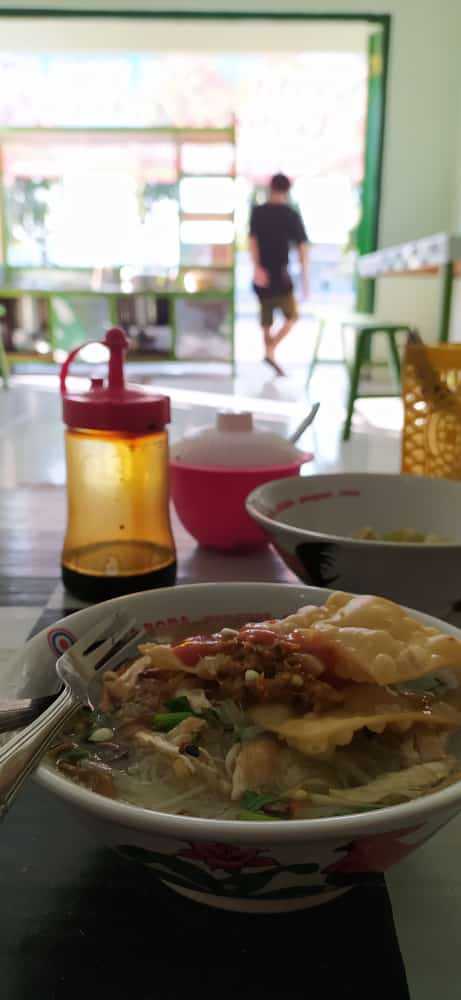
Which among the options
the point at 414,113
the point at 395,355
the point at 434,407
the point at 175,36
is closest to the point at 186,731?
the point at 434,407

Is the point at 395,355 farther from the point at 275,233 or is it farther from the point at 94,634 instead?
the point at 94,634

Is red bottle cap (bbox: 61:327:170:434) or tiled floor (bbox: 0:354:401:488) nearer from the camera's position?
red bottle cap (bbox: 61:327:170:434)

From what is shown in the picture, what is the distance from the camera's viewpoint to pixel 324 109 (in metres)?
6.17

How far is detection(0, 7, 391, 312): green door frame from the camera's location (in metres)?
4.43

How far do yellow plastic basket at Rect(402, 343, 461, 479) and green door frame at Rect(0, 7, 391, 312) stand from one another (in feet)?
13.9

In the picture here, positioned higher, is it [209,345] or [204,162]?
[204,162]

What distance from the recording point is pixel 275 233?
484 cm

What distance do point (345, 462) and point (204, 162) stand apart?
3.45 meters

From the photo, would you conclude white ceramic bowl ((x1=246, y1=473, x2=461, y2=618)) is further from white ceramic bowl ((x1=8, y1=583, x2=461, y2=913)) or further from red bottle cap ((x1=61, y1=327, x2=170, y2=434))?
white ceramic bowl ((x1=8, y1=583, x2=461, y2=913))

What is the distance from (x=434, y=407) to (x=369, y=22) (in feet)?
14.8

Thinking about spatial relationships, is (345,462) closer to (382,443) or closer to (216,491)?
(382,443)

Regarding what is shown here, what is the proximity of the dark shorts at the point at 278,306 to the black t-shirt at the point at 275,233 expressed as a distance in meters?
0.12

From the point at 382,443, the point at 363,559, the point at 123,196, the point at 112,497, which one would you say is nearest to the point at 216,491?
the point at 112,497

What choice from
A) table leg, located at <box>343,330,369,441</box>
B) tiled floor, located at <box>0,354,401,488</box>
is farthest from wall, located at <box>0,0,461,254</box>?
table leg, located at <box>343,330,369,441</box>
